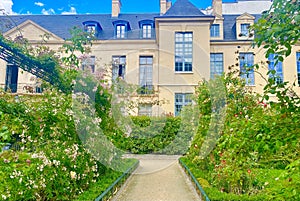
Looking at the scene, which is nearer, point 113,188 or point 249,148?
point 249,148

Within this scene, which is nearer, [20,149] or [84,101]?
[20,149]

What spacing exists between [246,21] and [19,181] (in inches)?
796

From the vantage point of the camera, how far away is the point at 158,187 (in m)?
6.67

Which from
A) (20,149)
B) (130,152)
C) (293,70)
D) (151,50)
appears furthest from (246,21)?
(20,149)

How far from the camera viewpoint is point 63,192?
471 cm

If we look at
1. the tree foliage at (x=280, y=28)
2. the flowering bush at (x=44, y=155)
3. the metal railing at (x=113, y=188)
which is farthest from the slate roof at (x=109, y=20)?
the tree foliage at (x=280, y=28)

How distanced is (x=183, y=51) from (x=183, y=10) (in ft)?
9.53

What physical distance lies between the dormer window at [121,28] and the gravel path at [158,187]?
1456cm

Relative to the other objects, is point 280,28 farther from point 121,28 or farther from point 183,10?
point 121,28

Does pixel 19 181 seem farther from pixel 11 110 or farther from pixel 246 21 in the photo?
pixel 246 21

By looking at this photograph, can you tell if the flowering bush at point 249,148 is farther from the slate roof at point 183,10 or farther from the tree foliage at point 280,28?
the slate roof at point 183,10

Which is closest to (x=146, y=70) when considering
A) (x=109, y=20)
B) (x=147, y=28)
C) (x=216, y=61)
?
(x=147, y=28)

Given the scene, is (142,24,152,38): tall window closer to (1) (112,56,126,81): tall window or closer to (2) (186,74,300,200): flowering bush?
(1) (112,56,126,81): tall window

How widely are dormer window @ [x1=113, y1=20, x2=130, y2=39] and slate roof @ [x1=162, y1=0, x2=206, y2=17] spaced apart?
3.65 metres
